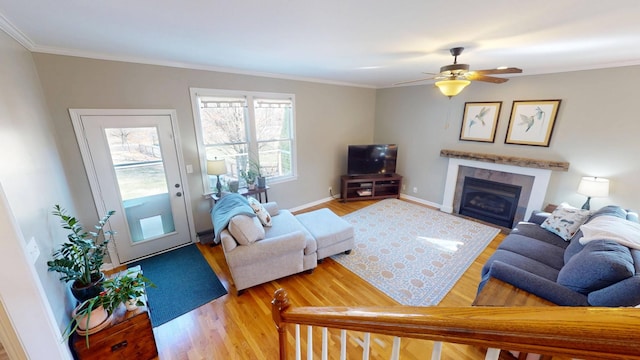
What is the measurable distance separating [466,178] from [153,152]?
5.00 metres

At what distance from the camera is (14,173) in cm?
149

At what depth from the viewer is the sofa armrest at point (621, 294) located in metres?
1.45

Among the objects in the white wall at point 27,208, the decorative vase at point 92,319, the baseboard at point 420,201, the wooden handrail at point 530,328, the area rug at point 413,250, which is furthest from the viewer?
the baseboard at point 420,201

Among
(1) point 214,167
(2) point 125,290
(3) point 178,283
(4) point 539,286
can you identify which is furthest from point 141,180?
(4) point 539,286

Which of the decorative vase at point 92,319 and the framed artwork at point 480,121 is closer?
the decorative vase at point 92,319

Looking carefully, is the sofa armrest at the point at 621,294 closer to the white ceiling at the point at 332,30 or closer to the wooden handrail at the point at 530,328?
the white ceiling at the point at 332,30

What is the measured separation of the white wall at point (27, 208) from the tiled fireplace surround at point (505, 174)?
205 inches

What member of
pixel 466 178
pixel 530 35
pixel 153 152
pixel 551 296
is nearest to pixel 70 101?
pixel 153 152

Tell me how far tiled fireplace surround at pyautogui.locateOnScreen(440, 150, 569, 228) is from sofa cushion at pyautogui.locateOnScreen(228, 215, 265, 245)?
377 centimetres

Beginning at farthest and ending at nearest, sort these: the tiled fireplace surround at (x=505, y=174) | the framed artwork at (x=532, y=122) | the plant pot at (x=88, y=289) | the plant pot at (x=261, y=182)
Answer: the plant pot at (x=261, y=182) < the tiled fireplace surround at (x=505, y=174) < the framed artwork at (x=532, y=122) < the plant pot at (x=88, y=289)

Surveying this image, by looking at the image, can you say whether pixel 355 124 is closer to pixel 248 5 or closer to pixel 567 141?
pixel 567 141

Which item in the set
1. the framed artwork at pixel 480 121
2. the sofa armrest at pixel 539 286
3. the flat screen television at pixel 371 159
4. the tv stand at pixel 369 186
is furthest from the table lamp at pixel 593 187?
the flat screen television at pixel 371 159

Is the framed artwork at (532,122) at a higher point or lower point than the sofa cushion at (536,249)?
higher

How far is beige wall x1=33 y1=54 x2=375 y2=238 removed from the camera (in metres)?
2.52
